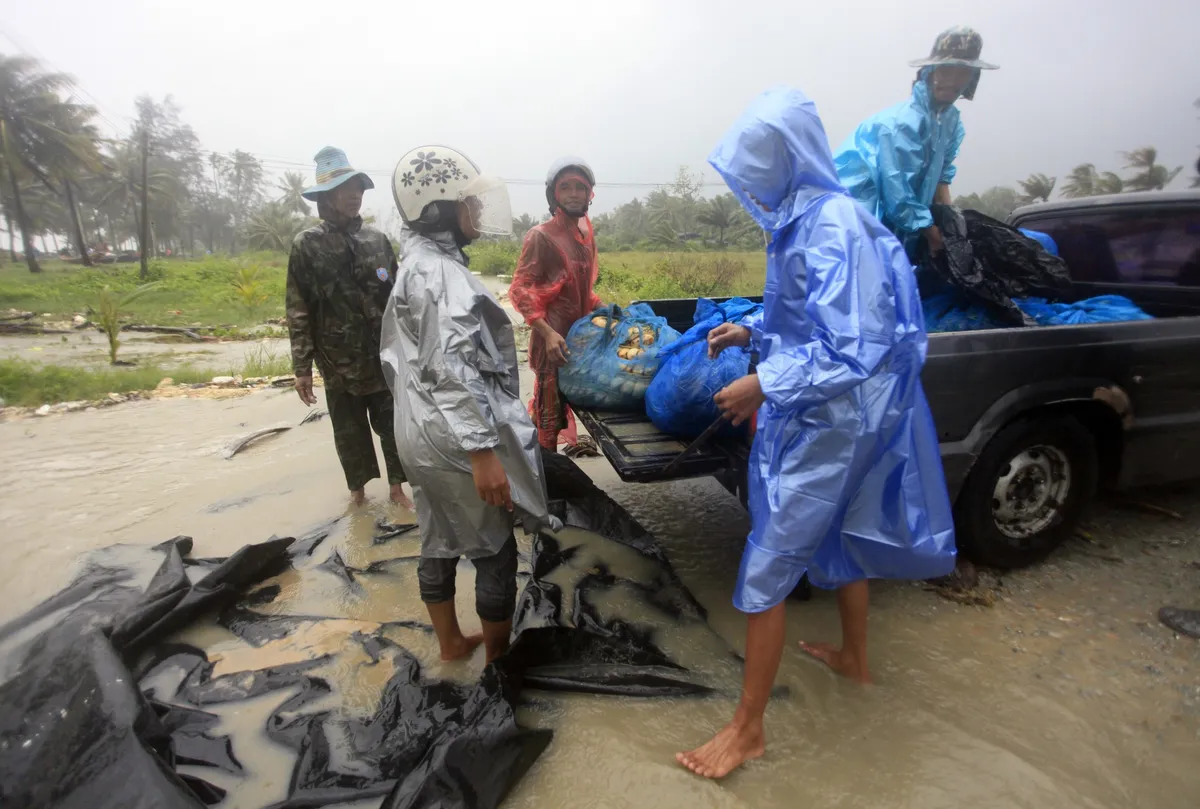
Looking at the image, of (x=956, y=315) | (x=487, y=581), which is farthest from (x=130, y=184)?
(x=956, y=315)

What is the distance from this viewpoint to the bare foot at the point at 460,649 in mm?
2475

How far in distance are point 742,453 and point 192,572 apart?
2696mm

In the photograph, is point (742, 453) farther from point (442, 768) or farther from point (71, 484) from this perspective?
point (71, 484)

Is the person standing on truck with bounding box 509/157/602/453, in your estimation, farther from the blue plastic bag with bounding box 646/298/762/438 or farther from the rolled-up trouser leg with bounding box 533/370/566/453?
the blue plastic bag with bounding box 646/298/762/438

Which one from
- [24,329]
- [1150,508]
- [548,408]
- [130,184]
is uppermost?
[130,184]

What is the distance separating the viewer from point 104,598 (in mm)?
2793

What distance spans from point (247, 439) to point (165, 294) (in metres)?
21.0

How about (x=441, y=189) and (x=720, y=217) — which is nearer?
(x=441, y=189)

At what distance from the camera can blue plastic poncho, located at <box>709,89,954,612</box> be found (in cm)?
177

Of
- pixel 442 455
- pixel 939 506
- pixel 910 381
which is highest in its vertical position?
pixel 910 381

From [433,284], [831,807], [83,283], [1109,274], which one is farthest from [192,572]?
[83,283]

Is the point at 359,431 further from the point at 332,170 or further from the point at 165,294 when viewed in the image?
the point at 165,294

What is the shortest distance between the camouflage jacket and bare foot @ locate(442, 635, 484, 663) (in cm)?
182

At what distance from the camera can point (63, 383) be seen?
6.88m
